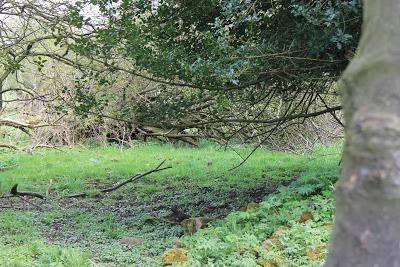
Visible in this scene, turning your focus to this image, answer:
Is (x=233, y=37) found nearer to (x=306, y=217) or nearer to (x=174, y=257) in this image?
(x=306, y=217)

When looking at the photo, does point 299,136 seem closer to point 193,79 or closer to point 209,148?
point 209,148

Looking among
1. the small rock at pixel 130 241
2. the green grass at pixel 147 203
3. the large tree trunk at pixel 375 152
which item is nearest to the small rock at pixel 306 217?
the green grass at pixel 147 203

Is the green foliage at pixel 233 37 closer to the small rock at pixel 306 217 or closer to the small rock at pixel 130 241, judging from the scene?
the small rock at pixel 306 217

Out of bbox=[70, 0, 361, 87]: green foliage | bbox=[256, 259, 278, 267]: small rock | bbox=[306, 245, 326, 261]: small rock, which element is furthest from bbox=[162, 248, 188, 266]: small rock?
bbox=[70, 0, 361, 87]: green foliage

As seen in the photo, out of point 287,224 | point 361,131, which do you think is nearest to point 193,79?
point 287,224

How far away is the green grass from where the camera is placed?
5.29 metres

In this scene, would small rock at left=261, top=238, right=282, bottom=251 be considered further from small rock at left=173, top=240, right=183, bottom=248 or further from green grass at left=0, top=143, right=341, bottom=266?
small rock at left=173, top=240, right=183, bottom=248

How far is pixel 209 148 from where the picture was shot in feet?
53.4

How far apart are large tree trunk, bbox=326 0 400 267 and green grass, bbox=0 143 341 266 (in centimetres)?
302

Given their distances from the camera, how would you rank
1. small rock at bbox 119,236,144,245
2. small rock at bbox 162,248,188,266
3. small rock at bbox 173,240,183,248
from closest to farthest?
small rock at bbox 162,248,188,266
small rock at bbox 173,240,183,248
small rock at bbox 119,236,144,245

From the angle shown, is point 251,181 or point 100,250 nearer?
point 100,250

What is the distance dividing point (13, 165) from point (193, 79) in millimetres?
7719

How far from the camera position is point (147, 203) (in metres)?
8.71

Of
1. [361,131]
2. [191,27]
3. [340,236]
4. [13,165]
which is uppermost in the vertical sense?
[191,27]
